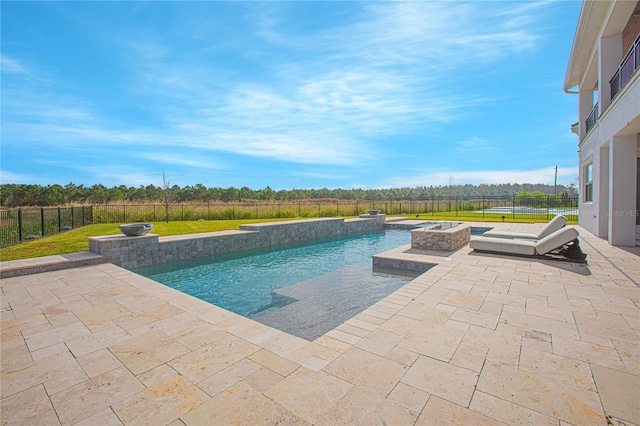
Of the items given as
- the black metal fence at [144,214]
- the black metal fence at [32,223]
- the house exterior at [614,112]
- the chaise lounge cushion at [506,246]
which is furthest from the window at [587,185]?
the black metal fence at [32,223]

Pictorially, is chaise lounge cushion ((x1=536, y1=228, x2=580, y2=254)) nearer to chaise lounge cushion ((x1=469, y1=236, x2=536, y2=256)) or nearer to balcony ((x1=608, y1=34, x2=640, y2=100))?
chaise lounge cushion ((x1=469, y1=236, x2=536, y2=256))

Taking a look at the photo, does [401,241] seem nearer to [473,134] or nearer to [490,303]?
[490,303]

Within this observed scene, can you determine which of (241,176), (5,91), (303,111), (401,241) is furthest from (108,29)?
(241,176)

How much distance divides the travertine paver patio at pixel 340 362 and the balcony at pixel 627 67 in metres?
5.17

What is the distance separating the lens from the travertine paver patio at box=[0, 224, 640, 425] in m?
1.80

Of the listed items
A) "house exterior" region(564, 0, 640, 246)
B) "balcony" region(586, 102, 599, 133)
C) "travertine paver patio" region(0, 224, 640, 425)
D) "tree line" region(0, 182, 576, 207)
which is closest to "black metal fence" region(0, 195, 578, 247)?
"tree line" region(0, 182, 576, 207)

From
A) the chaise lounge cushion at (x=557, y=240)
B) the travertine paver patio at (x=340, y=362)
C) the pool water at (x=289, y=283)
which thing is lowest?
the pool water at (x=289, y=283)

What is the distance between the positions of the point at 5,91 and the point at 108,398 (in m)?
8.96

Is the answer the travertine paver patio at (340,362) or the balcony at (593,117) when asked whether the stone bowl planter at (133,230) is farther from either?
the balcony at (593,117)

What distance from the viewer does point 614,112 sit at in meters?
6.94

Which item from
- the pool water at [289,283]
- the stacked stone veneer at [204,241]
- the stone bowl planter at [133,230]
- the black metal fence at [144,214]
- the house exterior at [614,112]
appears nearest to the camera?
the pool water at [289,283]

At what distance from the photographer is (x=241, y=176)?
2709 cm

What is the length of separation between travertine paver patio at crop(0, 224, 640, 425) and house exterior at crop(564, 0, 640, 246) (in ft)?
15.5

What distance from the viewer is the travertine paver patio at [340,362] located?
5.90 feet
